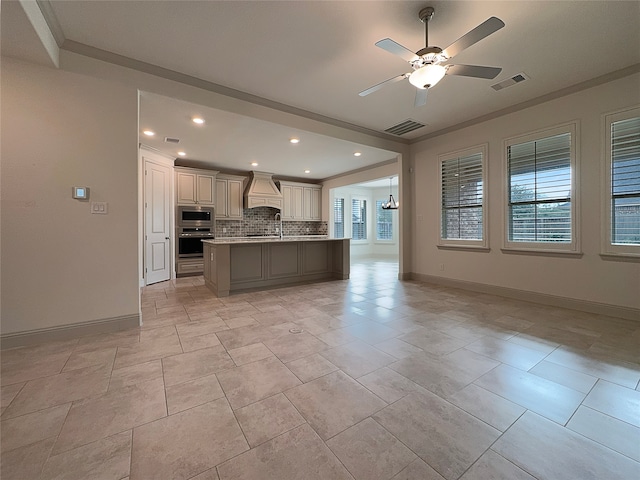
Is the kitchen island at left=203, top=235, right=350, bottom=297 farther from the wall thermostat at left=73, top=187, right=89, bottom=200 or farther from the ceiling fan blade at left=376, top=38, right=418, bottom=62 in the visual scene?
the ceiling fan blade at left=376, top=38, right=418, bottom=62

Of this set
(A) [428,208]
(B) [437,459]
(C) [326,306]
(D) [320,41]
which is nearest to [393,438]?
(B) [437,459]

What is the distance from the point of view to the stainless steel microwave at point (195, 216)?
6.18m

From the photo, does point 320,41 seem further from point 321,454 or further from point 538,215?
point 538,215

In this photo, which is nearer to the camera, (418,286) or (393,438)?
(393,438)

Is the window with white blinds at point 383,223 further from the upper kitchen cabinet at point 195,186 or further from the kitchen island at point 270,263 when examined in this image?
the upper kitchen cabinet at point 195,186

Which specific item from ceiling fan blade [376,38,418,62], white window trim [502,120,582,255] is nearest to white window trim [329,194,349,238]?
white window trim [502,120,582,255]

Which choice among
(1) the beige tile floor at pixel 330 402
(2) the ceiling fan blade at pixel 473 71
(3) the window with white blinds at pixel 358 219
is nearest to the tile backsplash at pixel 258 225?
(3) the window with white blinds at pixel 358 219

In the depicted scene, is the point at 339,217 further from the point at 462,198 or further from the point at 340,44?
the point at 340,44

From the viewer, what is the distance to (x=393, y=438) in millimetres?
1348

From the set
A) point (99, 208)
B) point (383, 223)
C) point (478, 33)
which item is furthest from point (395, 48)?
point (383, 223)

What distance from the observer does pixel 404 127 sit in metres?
4.77

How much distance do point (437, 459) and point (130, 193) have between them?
11.3ft

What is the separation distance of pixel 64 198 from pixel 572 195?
19.7ft

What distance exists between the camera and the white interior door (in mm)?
5195
